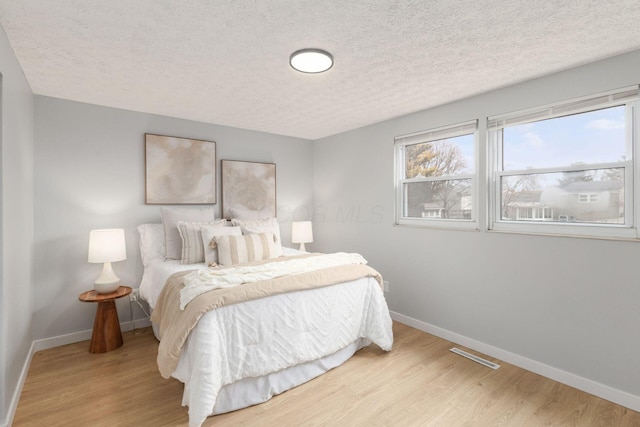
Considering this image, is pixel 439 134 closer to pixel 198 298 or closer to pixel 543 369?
pixel 543 369

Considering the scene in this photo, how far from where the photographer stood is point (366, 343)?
2.90 m

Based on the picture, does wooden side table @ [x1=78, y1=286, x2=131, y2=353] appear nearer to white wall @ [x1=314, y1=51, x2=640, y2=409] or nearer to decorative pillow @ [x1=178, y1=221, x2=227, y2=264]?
decorative pillow @ [x1=178, y1=221, x2=227, y2=264]

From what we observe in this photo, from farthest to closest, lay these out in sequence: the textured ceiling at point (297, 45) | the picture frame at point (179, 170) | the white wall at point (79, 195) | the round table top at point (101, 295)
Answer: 1. the picture frame at point (179, 170)
2. the white wall at point (79, 195)
3. the round table top at point (101, 295)
4. the textured ceiling at point (297, 45)

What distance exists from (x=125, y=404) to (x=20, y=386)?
0.83 meters

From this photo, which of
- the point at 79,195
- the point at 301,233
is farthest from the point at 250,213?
the point at 79,195

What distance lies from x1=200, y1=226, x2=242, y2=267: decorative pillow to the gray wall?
1.32 m

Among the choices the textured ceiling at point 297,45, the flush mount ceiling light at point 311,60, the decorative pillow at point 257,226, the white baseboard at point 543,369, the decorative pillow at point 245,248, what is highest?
the textured ceiling at point 297,45

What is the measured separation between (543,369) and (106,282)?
149 inches

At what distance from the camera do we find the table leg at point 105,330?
285 cm

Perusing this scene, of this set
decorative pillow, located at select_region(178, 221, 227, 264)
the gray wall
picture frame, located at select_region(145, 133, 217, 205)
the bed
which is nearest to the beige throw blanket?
the bed

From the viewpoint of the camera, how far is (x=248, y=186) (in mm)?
4133

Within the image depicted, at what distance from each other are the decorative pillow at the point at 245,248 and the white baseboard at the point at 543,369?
178 centimetres

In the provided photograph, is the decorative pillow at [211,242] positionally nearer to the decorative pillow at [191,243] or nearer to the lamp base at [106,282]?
the decorative pillow at [191,243]

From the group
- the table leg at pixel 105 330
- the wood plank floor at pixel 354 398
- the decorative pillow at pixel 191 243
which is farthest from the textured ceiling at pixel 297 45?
the wood plank floor at pixel 354 398
